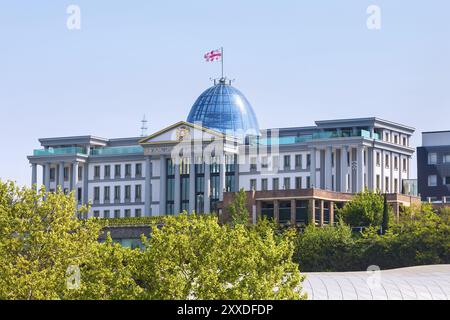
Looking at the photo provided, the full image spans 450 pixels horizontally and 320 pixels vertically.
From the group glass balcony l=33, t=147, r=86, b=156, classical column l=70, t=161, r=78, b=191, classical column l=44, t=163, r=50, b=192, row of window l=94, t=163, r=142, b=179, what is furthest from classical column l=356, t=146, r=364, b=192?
classical column l=44, t=163, r=50, b=192

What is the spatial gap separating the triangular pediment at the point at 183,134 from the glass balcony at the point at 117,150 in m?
6.44

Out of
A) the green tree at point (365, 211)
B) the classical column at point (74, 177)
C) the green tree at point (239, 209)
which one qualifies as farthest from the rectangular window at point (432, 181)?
the classical column at point (74, 177)

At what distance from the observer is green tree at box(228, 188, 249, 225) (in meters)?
129

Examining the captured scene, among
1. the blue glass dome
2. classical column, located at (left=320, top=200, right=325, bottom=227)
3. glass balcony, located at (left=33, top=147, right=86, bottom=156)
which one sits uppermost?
the blue glass dome

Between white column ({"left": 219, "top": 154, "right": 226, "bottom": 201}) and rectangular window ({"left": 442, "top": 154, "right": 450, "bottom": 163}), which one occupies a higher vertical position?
rectangular window ({"left": 442, "top": 154, "right": 450, "bottom": 163})

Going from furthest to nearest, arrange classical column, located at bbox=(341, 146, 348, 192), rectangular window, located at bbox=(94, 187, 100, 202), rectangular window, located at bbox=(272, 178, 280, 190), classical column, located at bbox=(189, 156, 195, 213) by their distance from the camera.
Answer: rectangular window, located at bbox=(94, 187, 100, 202) → classical column, located at bbox=(189, 156, 195, 213) → rectangular window, located at bbox=(272, 178, 280, 190) → classical column, located at bbox=(341, 146, 348, 192)

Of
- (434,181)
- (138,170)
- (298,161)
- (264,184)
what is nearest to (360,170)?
(298,161)

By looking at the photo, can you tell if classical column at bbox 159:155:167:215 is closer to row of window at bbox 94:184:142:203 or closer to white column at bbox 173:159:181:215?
white column at bbox 173:159:181:215

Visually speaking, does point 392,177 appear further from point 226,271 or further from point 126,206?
point 226,271

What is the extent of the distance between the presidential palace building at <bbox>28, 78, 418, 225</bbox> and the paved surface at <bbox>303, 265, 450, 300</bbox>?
61795 mm

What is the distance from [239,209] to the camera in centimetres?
13162

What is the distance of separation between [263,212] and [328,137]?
2231cm

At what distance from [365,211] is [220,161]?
109 feet
